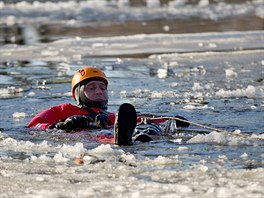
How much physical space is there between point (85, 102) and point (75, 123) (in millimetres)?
1054

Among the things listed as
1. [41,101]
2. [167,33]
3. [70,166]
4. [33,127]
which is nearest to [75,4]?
[167,33]

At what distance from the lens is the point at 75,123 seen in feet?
31.8

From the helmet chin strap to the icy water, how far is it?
0.83m

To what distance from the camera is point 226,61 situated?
668 inches

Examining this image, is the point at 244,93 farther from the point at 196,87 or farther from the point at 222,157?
the point at 222,157

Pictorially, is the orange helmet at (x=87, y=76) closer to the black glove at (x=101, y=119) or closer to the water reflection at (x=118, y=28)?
the black glove at (x=101, y=119)

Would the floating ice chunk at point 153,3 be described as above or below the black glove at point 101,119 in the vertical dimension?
above

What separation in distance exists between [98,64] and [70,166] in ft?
31.7

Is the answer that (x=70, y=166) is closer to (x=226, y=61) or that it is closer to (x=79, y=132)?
(x=79, y=132)

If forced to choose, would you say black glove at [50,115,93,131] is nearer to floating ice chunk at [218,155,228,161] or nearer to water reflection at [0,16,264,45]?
floating ice chunk at [218,155,228,161]

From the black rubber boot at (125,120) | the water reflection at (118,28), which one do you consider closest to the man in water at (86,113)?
the black rubber boot at (125,120)

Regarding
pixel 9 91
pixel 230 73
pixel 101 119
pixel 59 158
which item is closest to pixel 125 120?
pixel 59 158

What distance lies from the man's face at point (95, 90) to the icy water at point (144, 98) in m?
0.97

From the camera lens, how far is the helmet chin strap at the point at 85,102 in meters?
10.6
